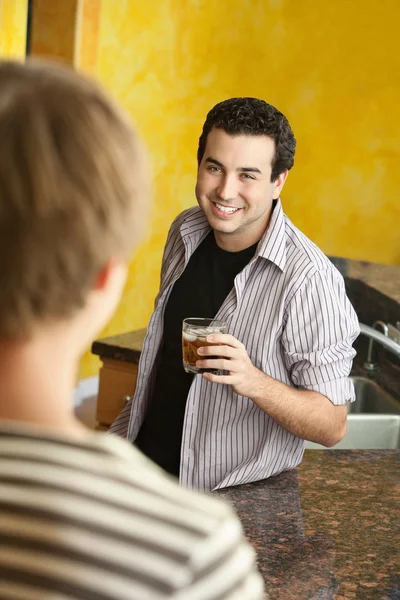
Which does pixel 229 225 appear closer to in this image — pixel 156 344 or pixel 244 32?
pixel 156 344

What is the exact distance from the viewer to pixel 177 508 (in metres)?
0.57

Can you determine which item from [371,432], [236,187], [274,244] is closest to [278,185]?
[236,187]

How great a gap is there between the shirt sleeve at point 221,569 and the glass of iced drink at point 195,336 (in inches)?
42.6

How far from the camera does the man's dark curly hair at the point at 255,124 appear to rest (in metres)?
1.94

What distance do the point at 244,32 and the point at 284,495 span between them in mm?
5281

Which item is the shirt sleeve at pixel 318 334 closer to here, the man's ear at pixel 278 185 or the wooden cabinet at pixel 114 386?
the man's ear at pixel 278 185

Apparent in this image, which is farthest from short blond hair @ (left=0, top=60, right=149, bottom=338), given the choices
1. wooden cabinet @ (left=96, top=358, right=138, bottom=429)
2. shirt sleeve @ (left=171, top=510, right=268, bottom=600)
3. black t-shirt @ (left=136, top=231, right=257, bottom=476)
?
wooden cabinet @ (left=96, top=358, right=138, bottom=429)

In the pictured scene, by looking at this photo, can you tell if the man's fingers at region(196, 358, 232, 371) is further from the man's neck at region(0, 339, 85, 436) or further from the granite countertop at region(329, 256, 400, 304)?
the granite countertop at region(329, 256, 400, 304)

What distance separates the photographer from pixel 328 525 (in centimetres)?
150

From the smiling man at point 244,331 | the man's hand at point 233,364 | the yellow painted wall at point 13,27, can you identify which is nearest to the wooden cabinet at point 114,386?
the smiling man at point 244,331

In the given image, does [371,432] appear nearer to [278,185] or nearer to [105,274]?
[278,185]

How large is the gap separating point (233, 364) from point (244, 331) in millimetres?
166

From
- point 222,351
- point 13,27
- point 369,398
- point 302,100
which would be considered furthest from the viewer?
point 302,100

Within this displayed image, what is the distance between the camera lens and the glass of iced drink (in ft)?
5.52
